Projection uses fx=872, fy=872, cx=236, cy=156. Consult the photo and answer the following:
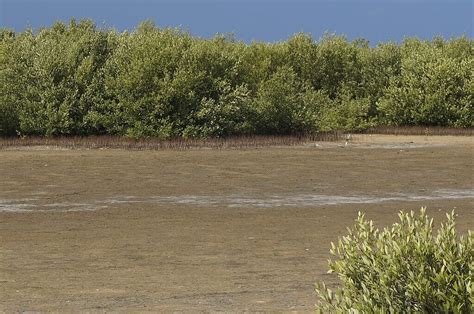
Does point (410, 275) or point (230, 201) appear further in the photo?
point (230, 201)

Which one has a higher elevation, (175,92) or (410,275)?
(175,92)

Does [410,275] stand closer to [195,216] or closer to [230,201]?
[195,216]

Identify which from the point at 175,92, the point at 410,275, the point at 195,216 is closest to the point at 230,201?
the point at 195,216

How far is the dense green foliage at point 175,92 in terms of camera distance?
41.6 metres

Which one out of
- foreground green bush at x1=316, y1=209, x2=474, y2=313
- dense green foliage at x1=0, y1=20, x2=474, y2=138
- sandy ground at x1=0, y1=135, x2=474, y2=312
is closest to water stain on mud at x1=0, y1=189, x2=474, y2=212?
sandy ground at x1=0, y1=135, x2=474, y2=312

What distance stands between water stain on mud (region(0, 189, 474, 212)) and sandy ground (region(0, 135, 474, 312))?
53mm

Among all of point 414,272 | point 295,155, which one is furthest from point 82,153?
point 414,272

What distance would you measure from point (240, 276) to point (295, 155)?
2224 centimetres

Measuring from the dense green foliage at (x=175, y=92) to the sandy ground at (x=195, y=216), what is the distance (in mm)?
4726

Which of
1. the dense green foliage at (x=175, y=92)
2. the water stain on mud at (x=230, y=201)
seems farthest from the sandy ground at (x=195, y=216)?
the dense green foliage at (x=175, y=92)

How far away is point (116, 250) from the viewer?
15.7 m

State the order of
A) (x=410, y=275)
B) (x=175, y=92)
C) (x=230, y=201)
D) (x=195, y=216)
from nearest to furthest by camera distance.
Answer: (x=410, y=275), (x=195, y=216), (x=230, y=201), (x=175, y=92)

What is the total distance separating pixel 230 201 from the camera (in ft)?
75.9

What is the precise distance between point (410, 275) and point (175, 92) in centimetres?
3545
